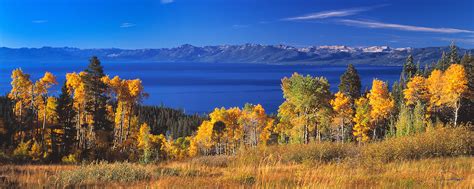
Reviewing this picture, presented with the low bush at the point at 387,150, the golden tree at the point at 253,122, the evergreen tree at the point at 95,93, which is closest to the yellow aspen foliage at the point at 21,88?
the evergreen tree at the point at 95,93

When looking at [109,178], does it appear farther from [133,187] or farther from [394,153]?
[394,153]

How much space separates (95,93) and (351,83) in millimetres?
38756

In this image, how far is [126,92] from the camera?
49375 millimetres

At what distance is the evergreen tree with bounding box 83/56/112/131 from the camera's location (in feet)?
156

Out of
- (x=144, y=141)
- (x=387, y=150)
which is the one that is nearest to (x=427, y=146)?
(x=387, y=150)

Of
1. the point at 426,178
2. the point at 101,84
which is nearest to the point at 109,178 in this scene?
the point at 426,178

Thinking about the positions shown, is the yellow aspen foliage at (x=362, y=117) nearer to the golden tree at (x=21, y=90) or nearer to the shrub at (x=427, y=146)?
the golden tree at (x=21, y=90)

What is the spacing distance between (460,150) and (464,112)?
191 feet

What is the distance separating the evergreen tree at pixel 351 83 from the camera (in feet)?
216

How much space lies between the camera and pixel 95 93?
47.9 m

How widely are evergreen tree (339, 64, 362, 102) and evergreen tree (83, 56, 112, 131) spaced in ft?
118

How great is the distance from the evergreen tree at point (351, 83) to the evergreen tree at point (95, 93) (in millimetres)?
35915

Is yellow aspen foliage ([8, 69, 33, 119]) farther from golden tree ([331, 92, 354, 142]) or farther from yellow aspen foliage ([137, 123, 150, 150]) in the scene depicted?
golden tree ([331, 92, 354, 142])

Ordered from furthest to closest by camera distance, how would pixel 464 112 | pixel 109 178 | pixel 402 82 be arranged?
pixel 402 82 < pixel 464 112 < pixel 109 178
